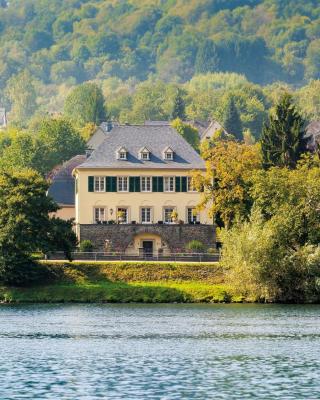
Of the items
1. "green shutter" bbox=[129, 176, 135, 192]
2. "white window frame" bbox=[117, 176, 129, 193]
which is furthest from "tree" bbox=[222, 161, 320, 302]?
"white window frame" bbox=[117, 176, 129, 193]

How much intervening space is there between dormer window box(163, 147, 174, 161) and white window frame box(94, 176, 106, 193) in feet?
18.4

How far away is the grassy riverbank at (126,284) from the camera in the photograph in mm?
110188

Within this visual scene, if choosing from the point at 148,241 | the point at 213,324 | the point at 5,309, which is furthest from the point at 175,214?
the point at 213,324

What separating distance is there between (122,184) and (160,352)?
60444mm

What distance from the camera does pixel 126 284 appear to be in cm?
11369

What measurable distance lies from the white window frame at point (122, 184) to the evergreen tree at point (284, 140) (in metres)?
14.7

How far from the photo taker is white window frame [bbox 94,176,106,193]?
438 feet

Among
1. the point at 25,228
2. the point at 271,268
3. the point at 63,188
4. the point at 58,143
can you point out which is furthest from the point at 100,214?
the point at 58,143

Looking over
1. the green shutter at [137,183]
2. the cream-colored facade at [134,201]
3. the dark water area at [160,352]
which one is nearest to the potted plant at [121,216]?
the cream-colored facade at [134,201]

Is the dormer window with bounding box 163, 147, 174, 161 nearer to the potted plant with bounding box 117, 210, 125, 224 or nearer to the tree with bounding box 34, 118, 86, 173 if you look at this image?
the potted plant with bounding box 117, 210, 125, 224

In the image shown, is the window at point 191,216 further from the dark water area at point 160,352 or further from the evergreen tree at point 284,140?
the dark water area at point 160,352

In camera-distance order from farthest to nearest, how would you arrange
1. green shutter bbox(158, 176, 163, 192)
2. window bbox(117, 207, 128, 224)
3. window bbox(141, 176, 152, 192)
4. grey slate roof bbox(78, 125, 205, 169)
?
green shutter bbox(158, 176, 163, 192)
window bbox(141, 176, 152, 192)
grey slate roof bbox(78, 125, 205, 169)
window bbox(117, 207, 128, 224)

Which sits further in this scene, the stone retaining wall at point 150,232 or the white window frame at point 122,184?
the white window frame at point 122,184

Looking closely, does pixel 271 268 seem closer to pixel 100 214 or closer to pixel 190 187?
pixel 190 187
